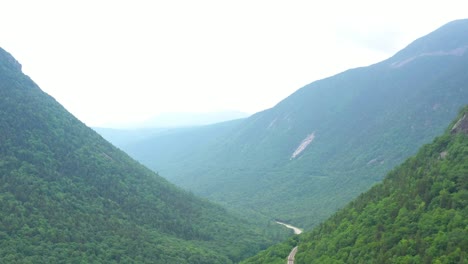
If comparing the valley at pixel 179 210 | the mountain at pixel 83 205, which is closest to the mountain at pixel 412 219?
the valley at pixel 179 210

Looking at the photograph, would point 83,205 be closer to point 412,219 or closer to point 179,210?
point 179,210

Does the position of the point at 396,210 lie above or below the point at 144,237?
above

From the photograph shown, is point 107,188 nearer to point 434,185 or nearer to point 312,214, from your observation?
point 312,214

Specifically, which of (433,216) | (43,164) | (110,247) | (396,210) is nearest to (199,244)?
(110,247)

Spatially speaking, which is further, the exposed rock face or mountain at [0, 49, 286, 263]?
mountain at [0, 49, 286, 263]

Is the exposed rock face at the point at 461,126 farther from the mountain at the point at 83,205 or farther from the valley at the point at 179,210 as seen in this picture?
the mountain at the point at 83,205

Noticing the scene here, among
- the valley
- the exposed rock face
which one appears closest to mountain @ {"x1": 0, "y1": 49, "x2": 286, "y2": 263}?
the valley

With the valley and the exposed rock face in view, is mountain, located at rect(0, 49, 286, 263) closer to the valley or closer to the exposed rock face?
the valley
